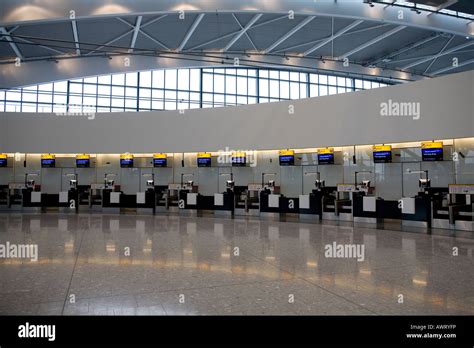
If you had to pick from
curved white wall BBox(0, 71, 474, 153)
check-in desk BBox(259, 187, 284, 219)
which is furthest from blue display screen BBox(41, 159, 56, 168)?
check-in desk BBox(259, 187, 284, 219)

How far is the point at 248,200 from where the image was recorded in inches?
525

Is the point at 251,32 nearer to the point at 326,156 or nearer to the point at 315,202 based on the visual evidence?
the point at 326,156

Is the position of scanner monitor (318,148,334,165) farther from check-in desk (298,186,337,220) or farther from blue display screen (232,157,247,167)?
blue display screen (232,157,247,167)

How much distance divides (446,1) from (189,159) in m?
10.5

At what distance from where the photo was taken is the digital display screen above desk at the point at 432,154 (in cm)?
999

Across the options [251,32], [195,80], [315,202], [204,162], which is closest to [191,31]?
[251,32]

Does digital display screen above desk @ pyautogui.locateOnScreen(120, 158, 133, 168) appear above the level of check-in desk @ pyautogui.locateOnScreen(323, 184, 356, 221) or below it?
above

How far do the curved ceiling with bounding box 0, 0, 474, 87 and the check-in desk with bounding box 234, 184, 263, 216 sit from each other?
5.08m

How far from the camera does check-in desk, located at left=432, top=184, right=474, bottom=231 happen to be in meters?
8.88

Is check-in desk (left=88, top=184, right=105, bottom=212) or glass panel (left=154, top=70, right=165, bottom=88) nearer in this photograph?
check-in desk (left=88, top=184, right=105, bottom=212)

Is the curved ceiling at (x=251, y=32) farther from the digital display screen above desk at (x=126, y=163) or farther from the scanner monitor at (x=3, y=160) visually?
the scanner monitor at (x=3, y=160)

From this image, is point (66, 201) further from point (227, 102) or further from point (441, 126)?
point (441, 126)

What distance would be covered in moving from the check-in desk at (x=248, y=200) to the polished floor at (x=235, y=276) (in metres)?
5.22
